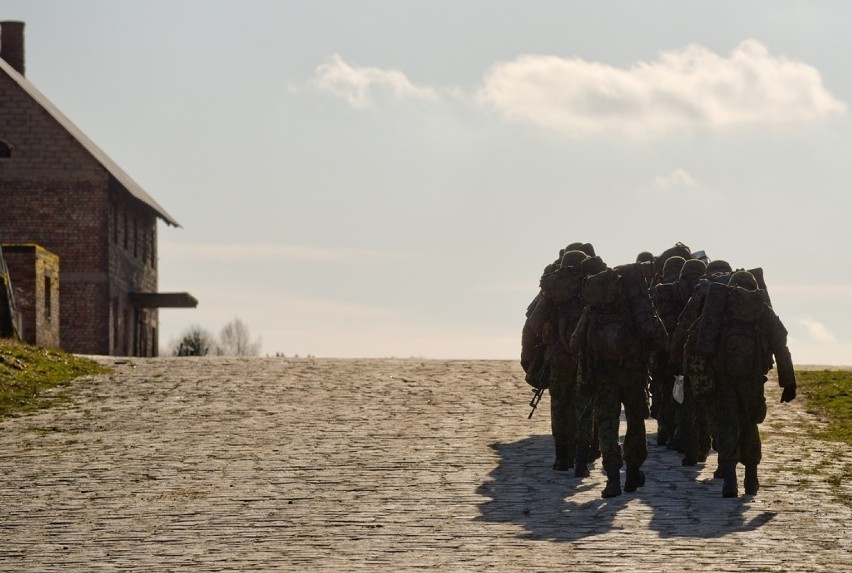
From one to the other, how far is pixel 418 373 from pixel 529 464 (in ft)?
36.4

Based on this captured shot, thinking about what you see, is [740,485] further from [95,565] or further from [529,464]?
[95,565]

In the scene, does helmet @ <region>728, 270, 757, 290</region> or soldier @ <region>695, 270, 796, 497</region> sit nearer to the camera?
soldier @ <region>695, 270, 796, 497</region>

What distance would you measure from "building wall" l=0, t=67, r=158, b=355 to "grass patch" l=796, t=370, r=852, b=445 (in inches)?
943

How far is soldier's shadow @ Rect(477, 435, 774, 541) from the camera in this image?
12531mm

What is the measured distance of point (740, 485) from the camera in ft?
49.0

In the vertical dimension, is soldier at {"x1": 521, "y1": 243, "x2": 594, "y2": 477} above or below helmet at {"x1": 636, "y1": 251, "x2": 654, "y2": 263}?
below

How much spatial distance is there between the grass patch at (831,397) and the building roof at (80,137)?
995 inches

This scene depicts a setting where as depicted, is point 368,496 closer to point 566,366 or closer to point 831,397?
point 566,366

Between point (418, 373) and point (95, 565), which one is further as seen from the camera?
point (418, 373)

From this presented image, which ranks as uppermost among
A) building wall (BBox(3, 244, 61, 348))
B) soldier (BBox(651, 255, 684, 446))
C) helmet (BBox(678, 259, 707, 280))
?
building wall (BBox(3, 244, 61, 348))

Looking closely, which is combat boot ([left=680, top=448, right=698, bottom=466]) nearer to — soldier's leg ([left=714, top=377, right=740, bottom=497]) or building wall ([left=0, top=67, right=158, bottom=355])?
soldier's leg ([left=714, top=377, right=740, bottom=497])

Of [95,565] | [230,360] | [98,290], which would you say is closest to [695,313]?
[95,565]

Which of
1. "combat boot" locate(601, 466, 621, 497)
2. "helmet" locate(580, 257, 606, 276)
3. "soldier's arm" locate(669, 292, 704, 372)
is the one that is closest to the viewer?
"combat boot" locate(601, 466, 621, 497)

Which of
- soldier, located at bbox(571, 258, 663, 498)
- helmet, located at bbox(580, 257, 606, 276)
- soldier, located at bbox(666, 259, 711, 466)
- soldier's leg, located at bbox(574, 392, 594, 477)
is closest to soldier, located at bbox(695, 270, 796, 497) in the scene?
soldier, located at bbox(571, 258, 663, 498)
